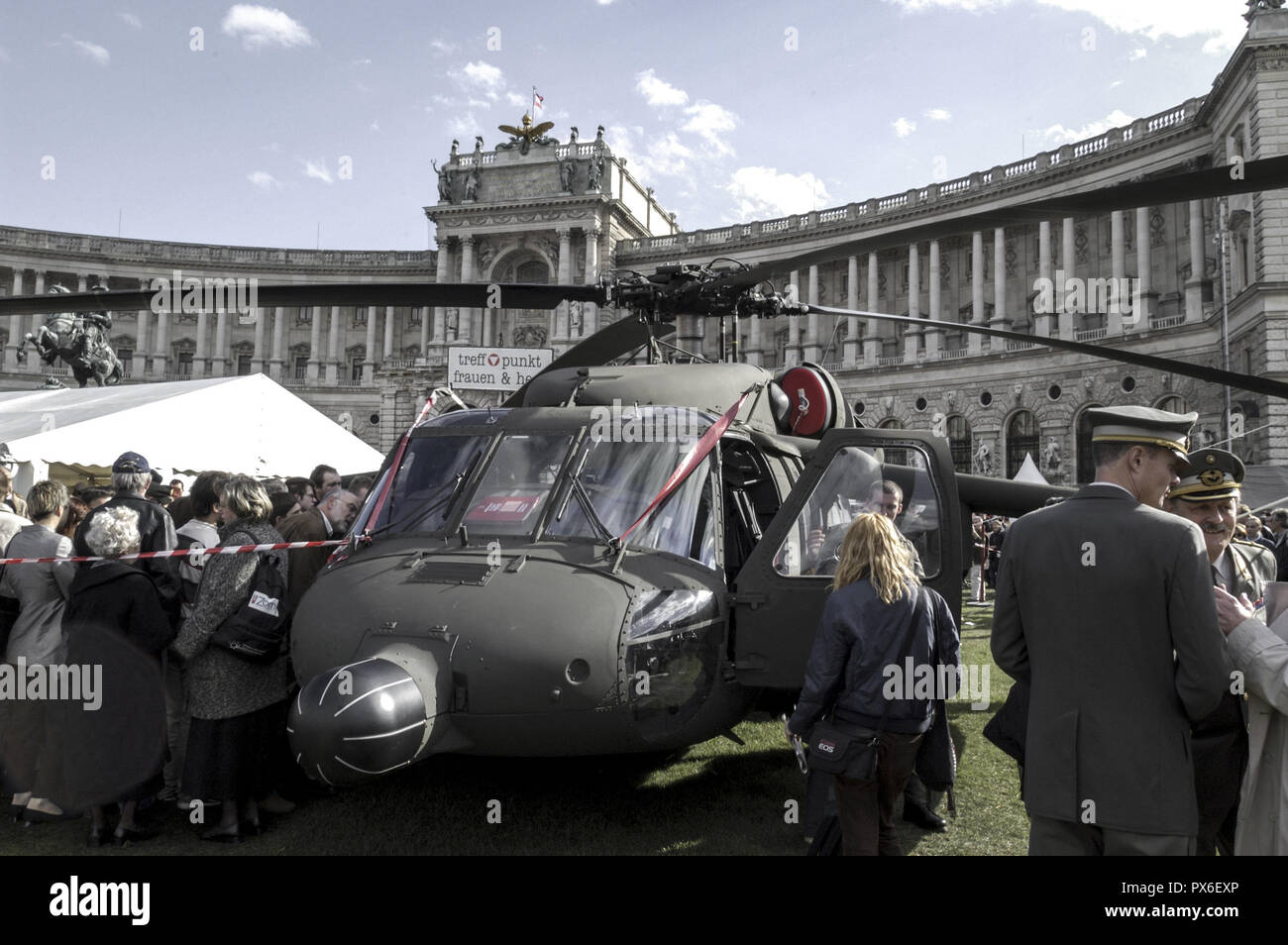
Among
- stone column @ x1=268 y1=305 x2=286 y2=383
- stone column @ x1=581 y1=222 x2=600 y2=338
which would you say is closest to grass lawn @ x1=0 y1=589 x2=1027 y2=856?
stone column @ x1=581 y1=222 x2=600 y2=338

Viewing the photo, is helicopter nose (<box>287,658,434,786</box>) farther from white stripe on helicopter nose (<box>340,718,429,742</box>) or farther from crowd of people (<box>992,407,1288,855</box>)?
crowd of people (<box>992,407,1288,855</box>)

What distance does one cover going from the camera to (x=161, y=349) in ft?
192

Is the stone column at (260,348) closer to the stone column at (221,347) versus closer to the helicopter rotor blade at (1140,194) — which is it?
the stone column at (221,347)

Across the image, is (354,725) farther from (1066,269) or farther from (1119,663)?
(1066,269)

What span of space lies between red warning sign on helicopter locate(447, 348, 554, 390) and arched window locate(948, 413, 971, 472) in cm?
3449

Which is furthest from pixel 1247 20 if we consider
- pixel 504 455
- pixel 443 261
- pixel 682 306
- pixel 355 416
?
pixel 355 416

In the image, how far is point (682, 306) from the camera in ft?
21.5

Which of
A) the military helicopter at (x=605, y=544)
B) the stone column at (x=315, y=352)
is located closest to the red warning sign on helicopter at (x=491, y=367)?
the military helicopter at (x=605, y=544)

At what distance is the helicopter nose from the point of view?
3367 millimetres

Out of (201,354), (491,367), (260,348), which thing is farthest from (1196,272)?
(201,354)

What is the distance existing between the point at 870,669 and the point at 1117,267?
42.2 metres

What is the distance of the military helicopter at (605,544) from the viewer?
3842mm

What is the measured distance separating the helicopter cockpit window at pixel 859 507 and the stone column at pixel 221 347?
6108cm
